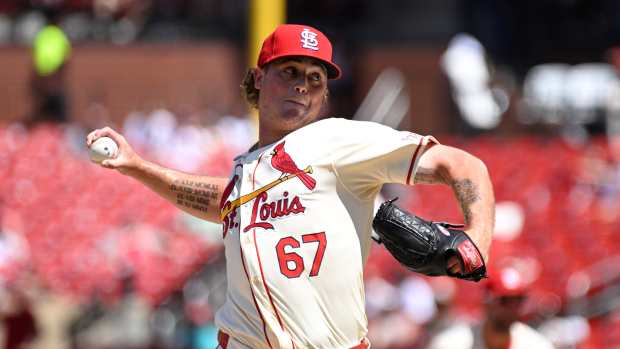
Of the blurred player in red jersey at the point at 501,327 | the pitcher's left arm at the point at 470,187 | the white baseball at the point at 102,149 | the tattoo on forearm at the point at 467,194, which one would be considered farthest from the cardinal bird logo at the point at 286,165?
the blurred player in red jersey at the point at 501,327

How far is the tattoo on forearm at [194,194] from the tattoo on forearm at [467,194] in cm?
109

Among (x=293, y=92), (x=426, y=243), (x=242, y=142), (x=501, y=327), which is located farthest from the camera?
(x=242, y=142)

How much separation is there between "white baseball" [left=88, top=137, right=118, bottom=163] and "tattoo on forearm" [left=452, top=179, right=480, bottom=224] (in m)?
1.28

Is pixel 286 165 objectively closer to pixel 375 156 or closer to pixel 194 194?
pixel 375 156

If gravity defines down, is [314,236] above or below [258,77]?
below

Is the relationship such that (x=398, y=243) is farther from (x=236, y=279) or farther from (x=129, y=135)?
(x=129, y=135)

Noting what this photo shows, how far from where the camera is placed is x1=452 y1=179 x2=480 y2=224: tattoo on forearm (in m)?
3.38

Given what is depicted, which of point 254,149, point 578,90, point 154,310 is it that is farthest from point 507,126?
point 254,149

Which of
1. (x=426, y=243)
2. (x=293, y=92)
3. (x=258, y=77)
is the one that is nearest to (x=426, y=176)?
(x=426, y=243)

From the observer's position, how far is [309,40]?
147 inches

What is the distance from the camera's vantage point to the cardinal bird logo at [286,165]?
3.67 m

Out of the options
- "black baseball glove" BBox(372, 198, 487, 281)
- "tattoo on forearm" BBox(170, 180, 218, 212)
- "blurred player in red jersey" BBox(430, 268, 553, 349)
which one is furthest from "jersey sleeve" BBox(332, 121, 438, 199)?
"blurred player in red jersey" BBox(430, 268, 553, 349)

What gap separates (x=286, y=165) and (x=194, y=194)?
65 centimetres

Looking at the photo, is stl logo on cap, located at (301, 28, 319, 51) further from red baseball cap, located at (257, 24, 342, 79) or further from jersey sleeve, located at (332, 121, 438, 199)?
jersey sleeve, located at (332, 121, 438, 199)
